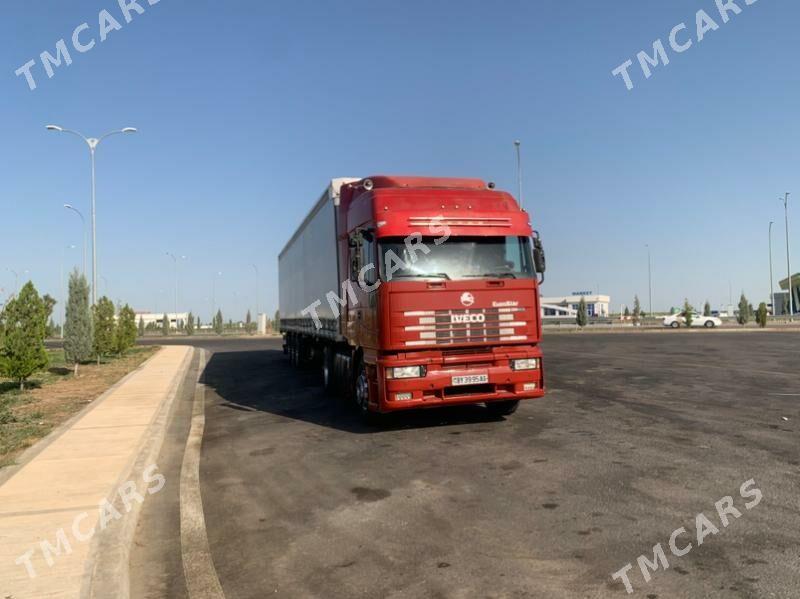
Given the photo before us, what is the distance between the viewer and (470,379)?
28.1 ft

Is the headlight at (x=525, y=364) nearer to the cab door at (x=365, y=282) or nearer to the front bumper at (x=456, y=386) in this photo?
the front bumper at (x=456, y=386)

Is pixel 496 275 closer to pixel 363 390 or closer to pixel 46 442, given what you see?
pixel 363 390

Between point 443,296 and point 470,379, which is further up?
point 443,296

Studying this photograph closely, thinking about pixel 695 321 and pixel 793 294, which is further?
pixel 793 294

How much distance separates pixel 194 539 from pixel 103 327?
67.0ft

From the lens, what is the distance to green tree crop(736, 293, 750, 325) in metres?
55.2

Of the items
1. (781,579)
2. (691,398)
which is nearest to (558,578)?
(781,579)

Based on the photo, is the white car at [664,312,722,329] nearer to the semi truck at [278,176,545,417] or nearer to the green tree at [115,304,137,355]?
the green tree at [115,304,137,355]

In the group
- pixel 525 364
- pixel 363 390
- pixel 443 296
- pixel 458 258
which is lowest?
pixel 363 390

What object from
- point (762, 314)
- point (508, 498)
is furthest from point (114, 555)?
point (762, 314)

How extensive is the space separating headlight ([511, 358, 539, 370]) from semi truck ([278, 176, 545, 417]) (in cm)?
1

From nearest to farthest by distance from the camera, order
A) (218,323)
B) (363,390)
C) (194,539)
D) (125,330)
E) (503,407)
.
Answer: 1. (194,539)
2. (363,390)
3. (503,407)
4. (125,330)
5. (218,323)

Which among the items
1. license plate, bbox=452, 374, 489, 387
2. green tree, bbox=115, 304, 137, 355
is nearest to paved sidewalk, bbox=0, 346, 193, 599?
license plate, bbox=452, 374, 489, 387

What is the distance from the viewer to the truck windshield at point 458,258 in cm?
862
